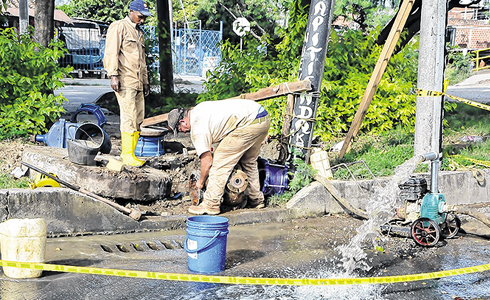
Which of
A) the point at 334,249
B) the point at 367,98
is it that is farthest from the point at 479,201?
the point at 334,249

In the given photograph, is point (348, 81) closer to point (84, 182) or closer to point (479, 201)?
point (479, 201)

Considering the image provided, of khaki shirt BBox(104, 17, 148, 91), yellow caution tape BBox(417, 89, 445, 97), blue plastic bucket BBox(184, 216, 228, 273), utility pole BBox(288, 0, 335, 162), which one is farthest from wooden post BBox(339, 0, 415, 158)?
blue plastic bucket BBox(184, 216, 228, 273)

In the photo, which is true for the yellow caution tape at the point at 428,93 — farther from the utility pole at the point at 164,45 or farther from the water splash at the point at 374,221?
the utility pole at the point at 164,45

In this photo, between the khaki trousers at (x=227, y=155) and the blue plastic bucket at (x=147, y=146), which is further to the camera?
the blue plastic bucket at (x=147, y=146)

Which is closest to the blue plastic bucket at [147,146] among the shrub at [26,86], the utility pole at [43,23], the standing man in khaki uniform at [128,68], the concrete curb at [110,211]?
the standing man in khaki uniform at [128,68]

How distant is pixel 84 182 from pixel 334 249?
3128 millimetres

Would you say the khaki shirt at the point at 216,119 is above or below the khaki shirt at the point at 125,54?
below

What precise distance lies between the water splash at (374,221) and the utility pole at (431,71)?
45.4 inches

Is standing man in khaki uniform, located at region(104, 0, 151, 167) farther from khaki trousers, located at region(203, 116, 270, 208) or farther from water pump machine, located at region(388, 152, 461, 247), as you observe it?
water pump machine, located at region(388, 152, 461, 247)

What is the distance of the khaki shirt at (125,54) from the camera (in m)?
8.10

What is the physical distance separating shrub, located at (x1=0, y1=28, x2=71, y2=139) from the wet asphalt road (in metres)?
3.32

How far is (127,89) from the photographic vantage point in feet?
27.1

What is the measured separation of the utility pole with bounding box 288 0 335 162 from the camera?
27.9 feet

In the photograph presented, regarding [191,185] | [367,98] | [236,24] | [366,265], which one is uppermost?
[236,24]
